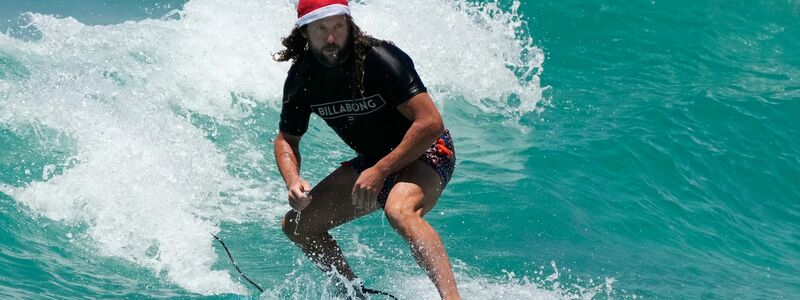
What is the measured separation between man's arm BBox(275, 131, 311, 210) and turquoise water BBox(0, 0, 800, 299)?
0.67 m

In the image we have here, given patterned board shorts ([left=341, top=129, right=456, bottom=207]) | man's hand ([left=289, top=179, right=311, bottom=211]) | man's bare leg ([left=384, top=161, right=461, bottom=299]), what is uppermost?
patterned board shorts ([left=341, top=129, right=456, bottom=207])

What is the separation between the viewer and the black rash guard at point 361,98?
182 inches

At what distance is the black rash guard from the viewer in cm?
463

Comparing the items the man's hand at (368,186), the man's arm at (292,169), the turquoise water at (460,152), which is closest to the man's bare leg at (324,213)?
the man's arm at (292,169)

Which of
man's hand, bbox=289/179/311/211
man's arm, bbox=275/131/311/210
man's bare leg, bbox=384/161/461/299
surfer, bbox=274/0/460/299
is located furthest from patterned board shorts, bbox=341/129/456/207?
man's hand, bbox=289/179/311/211

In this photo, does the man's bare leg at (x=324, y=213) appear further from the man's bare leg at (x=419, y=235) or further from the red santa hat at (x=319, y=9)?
the red santa hat at (x=319, y=9)

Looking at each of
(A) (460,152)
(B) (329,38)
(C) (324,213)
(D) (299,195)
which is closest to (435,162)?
(C) (324,213)

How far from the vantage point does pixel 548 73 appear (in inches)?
530

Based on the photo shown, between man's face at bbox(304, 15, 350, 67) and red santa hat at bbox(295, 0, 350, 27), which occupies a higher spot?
red santa hat at bbox(295, 0, 350, 27)

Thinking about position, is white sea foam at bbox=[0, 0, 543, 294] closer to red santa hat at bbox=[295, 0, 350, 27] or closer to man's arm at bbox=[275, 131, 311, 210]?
man's arm at bbox=[275, 131, 311, 210]

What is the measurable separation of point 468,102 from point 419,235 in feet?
25.9

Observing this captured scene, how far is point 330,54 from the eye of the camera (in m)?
4.66

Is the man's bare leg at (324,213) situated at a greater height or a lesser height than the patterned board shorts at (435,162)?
lesser

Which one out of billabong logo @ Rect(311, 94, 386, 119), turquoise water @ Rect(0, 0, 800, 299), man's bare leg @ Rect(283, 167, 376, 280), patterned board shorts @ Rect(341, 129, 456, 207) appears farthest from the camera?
turquoise water @ Rect(0, 0, 800, 299)
